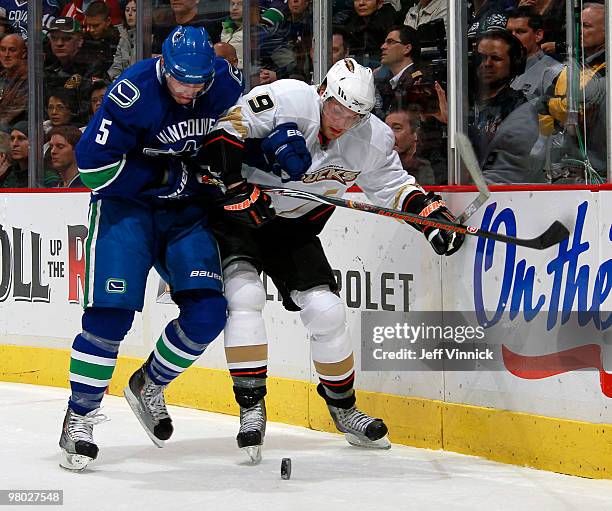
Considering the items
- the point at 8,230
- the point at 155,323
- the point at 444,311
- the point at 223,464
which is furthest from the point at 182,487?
the point at 8,230

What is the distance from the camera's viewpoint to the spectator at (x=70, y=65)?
5.73 m

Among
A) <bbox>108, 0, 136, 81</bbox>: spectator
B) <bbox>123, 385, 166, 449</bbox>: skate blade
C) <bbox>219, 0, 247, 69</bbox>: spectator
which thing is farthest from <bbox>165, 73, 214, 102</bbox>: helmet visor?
<bbox>108, 0, 136, 81</bbox>: spectator

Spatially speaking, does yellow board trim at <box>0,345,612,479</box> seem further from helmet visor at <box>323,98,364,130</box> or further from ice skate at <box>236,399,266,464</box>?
helmet visor at <box>323,98,364,130</box>

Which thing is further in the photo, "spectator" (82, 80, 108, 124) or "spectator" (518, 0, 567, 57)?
"spectator" (82, 80, 108, 124)

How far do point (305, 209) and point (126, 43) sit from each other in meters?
2.14

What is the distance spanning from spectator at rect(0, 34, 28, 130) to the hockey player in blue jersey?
2640mm

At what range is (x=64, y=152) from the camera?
5773 millimetres

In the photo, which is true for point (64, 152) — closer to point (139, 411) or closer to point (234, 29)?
point (234, 29)

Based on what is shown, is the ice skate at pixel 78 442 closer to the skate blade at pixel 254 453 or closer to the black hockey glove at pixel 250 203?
the skate blade at pixel 254 453

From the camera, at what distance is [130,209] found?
346 cm

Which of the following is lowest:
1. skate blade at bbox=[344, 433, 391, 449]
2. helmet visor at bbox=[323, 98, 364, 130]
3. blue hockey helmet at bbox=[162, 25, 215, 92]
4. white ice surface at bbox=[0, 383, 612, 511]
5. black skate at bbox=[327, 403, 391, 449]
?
white ice surface at bbox=[0, 383, 612, 511]

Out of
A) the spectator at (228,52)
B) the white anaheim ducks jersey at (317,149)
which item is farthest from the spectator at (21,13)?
the white anaheim ducks jersey at (317,149)

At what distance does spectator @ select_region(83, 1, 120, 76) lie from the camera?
18.5ft

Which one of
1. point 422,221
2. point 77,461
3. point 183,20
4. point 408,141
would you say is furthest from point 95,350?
point 183,20
